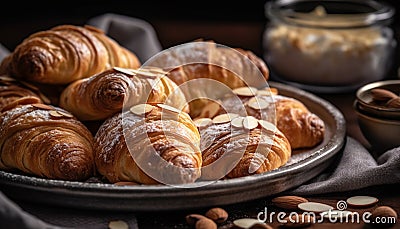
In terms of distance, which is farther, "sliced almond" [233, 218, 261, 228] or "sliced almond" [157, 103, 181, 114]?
"sliced almond" [157, 103, 181, 114]

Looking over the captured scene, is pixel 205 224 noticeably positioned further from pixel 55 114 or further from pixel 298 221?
pixel 55 114

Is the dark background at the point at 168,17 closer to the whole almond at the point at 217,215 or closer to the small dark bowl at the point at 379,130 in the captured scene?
the small dark bowl at the point at 379,130

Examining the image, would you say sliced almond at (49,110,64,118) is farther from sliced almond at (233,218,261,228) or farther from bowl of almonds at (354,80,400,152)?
bowl of almonds at (354,80,400,152)

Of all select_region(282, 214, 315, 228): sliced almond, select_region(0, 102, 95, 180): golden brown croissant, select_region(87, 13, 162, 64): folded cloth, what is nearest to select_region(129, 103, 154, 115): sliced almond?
select_region(0, 102, 95, 180): golden brown croissant

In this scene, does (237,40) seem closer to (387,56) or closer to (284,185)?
(387,56)

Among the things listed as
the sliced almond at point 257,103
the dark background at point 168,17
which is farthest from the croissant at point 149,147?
the dark background at point 168,17

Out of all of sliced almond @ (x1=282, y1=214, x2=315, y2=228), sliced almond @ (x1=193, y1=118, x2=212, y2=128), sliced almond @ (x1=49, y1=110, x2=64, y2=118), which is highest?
sliced almond @ (x1=49, y1=110, x2=64, y2=118)

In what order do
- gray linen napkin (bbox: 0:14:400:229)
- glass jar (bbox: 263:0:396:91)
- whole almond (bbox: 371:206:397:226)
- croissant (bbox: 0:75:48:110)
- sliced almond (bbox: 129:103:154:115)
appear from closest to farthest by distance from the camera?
gray linen napkin (bbox: 0:14:400:229)
whole almond (bbox: 371:206:397:226)
sliced almond (bbox: 129:103:154:115)
croissant (bbox: 0:75:48:110)
glass jar (bbox: 263:0:396:91)
